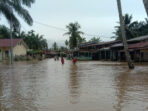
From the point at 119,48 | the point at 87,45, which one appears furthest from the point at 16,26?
the point at 87,45

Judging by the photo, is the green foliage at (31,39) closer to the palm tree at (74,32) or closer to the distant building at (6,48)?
the palm tree at (74,32)

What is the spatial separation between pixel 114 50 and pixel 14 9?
87.6ft

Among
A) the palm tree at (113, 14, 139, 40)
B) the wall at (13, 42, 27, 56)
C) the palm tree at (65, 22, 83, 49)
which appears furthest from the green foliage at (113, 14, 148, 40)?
the wall at (13, 42, 27, 56)

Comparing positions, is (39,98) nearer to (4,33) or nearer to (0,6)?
(0,6)

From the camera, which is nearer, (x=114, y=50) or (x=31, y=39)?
(x=114, y=50)

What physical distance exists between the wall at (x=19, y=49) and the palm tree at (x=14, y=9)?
28.2 m

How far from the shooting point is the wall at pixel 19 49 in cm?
5000

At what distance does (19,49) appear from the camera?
2063 inches

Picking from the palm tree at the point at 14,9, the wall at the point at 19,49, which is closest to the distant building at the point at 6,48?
the wall at the point at 19,49

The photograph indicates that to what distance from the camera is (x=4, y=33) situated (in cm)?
6712

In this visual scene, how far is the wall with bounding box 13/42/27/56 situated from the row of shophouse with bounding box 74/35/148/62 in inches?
493

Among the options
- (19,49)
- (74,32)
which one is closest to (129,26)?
(74,32)

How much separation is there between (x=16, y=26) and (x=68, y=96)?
600 inches

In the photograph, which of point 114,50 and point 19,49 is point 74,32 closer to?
point 19,49
